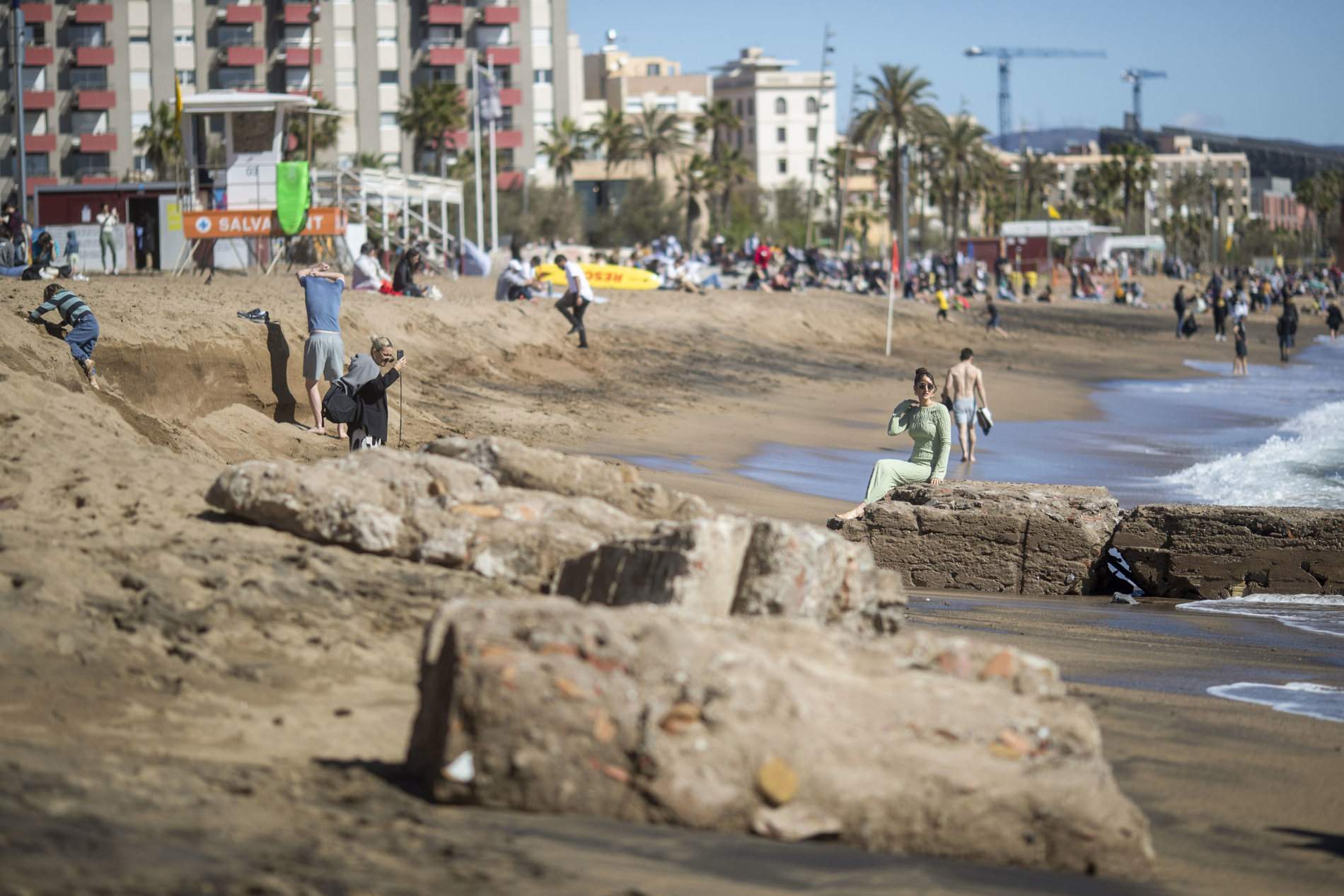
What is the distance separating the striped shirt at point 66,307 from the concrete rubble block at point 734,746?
30.0 ft

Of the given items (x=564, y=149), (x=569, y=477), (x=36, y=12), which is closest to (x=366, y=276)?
(x=569, y=477)

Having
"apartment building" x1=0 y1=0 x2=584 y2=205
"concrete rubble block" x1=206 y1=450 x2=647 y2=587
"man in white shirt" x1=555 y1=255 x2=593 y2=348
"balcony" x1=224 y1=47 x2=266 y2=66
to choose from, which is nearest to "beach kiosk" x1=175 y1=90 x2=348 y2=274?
"man in white shirt" x1=555 y1=255 x2=593 y2=348

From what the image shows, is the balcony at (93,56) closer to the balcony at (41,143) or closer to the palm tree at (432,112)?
the balcony at (41,143)

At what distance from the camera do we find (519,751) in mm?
4379

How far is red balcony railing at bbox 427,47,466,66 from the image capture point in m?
77.9

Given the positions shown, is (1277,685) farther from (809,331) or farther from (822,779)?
(809,331)

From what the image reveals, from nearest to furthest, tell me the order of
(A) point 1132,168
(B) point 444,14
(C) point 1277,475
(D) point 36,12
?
(C) point 1277,475 → (D) point 36,12 → (B) point 444,14 → (A) point 1132,168

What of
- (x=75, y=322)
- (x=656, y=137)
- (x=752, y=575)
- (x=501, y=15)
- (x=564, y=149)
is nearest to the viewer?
(x=752, y=575)

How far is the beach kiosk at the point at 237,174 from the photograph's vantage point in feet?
84.1

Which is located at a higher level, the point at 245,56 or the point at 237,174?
the point at 245,56

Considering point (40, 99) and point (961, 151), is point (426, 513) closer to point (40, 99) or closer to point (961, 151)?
point (40, 99)

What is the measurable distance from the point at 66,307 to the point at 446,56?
227 feet

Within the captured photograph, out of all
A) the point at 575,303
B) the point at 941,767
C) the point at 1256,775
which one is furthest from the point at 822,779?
the point at 575,303

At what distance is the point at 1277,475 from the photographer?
17.3m
